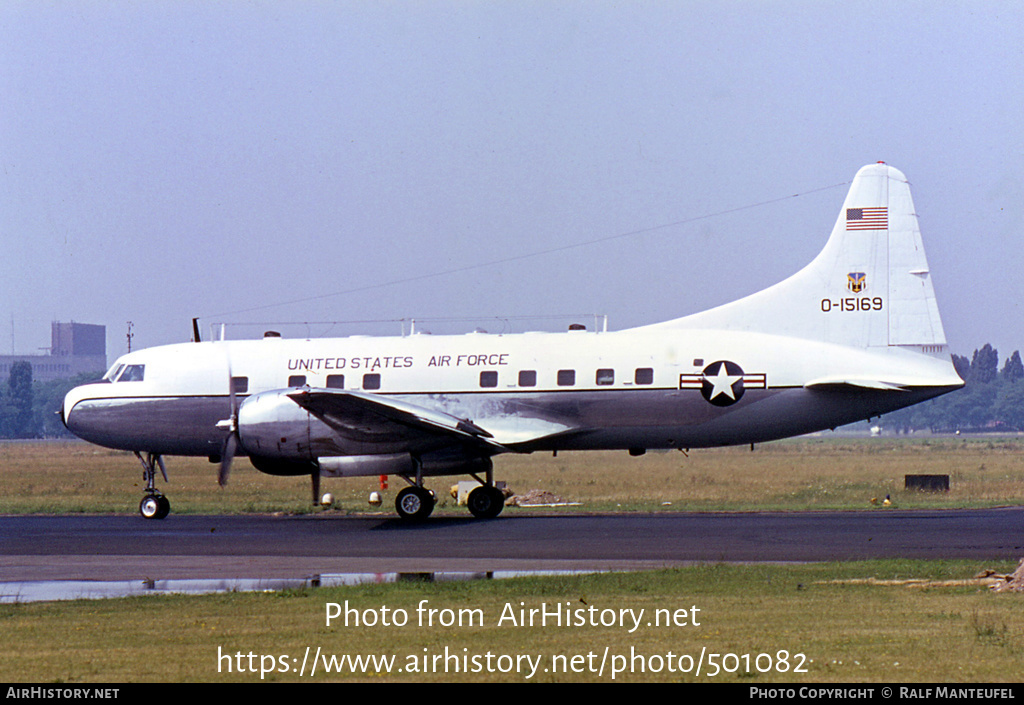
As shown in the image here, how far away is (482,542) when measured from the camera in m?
22.9

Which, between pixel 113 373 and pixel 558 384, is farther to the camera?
pixel 113 373

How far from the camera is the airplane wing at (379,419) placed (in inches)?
1034

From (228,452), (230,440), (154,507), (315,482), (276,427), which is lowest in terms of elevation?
(154,507)

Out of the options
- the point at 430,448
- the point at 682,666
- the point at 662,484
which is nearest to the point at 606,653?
the point at 682,666

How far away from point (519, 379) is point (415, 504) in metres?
3.98

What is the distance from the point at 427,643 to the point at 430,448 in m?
16.1

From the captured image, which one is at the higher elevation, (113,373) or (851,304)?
(851,304)

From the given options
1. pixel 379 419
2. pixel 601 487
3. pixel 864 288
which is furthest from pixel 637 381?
pixel 601 487

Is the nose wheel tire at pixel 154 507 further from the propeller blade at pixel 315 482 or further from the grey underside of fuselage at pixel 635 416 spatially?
the grey underside of fuselage at pixel 635 416

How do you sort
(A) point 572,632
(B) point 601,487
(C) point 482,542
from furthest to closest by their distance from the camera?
(B) point 601,487 < (C) point 482,542 < (A) point 572,632

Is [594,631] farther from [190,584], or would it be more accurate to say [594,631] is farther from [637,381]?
[637,381]

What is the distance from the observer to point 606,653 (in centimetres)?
1160

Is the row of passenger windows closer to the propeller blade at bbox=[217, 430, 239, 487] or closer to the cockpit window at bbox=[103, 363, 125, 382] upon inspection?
the propeller blade at bbox=[217, 430, 239, 487]

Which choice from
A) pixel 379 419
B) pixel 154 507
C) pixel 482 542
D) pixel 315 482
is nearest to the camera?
pixel 482 542
